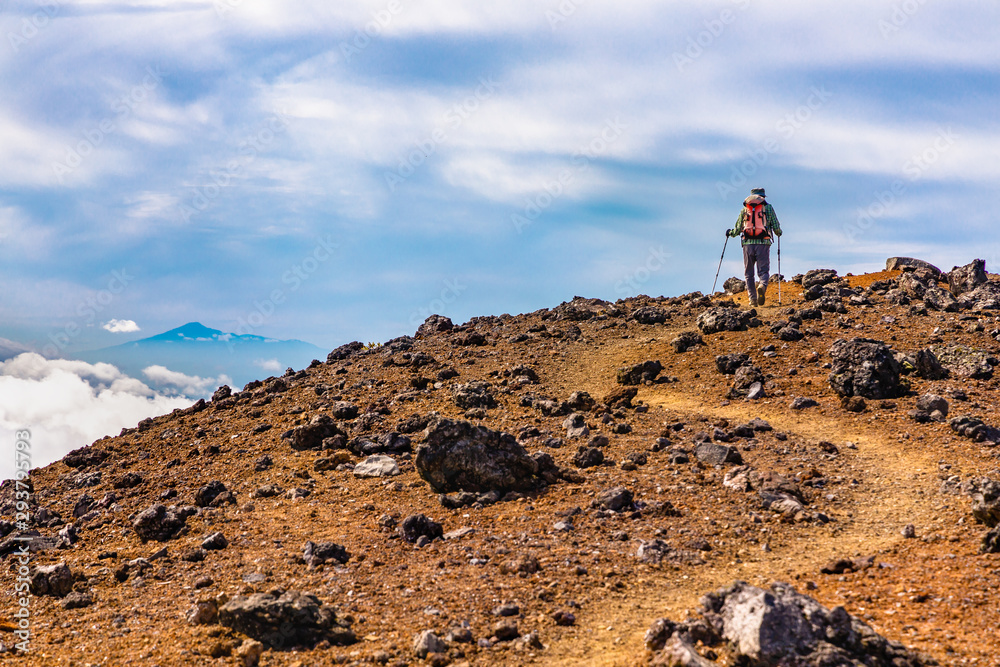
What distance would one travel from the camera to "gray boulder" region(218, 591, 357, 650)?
917 cm

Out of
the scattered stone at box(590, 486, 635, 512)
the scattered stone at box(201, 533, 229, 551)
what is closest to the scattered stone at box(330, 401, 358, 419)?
the scattered stone at box(201, 533, 229, 551)

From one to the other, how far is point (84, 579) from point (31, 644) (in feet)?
7.28

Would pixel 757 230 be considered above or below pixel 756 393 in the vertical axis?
above

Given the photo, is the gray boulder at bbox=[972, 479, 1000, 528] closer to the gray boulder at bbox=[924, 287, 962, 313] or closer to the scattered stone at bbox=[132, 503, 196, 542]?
the scattered stone at bbox=[132, 503, 196, 542]

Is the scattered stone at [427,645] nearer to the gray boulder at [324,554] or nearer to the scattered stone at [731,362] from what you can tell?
the gray boulder at [324,554]

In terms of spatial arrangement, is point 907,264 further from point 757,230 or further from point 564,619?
point 564,619

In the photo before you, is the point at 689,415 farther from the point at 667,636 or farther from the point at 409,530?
the point at 667,636

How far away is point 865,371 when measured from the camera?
1814 centimetres

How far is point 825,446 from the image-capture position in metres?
15.2

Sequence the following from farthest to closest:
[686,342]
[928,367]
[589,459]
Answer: [686,342], [928,367], [589,459]

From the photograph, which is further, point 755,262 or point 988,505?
point 755,262

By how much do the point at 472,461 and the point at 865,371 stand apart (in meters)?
10.6

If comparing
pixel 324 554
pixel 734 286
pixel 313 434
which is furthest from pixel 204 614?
pixel 734 286

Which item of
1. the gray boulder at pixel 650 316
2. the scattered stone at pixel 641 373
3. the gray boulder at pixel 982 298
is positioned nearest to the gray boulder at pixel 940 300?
the gray boulder at pixel 982 298
